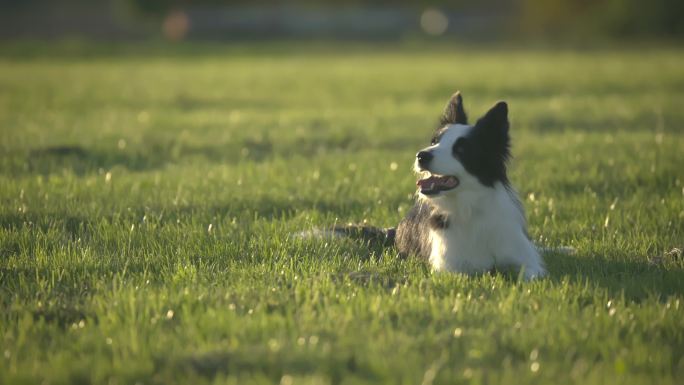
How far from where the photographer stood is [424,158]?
6.48m

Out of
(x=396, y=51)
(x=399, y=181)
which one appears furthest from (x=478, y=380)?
(x=396, y=51)

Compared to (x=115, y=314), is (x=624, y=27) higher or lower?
higher

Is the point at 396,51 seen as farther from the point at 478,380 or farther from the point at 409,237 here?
the point at 478,380

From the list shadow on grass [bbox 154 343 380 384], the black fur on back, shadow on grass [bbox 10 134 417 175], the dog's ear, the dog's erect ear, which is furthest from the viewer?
shadow on grass [bbox 10 134 417 175]

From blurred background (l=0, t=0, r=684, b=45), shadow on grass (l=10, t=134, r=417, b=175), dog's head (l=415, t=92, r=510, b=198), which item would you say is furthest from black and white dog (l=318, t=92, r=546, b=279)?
blurred background (l=0, t=0, r=684, b=45)

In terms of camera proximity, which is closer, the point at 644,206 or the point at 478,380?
the point at 478,380

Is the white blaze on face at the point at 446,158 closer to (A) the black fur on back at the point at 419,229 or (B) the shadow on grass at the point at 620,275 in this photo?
(A) the black fur on back at the point at 419,229

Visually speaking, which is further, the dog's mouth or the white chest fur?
the white chest fur

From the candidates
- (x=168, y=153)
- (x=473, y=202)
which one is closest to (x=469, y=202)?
(x=473, y=202)

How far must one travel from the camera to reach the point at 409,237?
7.29m

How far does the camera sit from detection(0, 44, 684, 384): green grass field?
4.70 m

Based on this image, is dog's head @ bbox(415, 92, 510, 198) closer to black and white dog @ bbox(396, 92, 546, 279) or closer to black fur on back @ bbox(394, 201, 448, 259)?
black and white dog @ bbox(396, 92, 546, 279)

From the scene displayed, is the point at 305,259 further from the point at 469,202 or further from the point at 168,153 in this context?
the point at 168,153

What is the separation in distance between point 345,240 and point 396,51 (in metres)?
43.1
